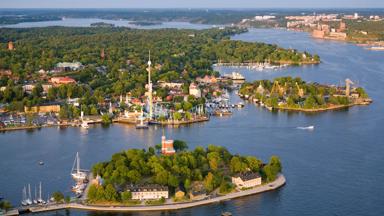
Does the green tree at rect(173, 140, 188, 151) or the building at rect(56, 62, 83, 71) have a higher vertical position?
the green tree at rect(173, 140, 188, 151)

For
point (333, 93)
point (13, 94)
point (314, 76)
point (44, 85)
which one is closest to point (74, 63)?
point (44, 85)

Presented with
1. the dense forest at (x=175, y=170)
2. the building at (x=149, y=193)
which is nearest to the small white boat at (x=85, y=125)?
the dense forest at (x=175, y=170)

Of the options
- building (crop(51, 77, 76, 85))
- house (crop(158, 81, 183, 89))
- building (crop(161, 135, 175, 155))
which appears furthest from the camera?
building (crop(51, 77, 76, 85))

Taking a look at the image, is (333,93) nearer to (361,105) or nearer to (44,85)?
(361,105)

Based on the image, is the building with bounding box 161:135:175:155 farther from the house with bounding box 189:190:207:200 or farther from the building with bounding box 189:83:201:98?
the building with bounding box 189:83:201:98

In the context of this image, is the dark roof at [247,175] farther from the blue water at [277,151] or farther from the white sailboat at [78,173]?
the white sailboat at [78,173]

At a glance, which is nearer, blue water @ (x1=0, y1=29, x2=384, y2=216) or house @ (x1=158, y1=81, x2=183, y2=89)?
blue water @ (x1=0, y1=29, x2=384, y2=216)

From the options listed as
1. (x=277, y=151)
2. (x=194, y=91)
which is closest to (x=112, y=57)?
(x=194, y=91)

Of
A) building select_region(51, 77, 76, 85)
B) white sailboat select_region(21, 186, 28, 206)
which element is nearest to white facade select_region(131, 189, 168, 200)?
white sailboat select_region(21, 186, 28, 206)
